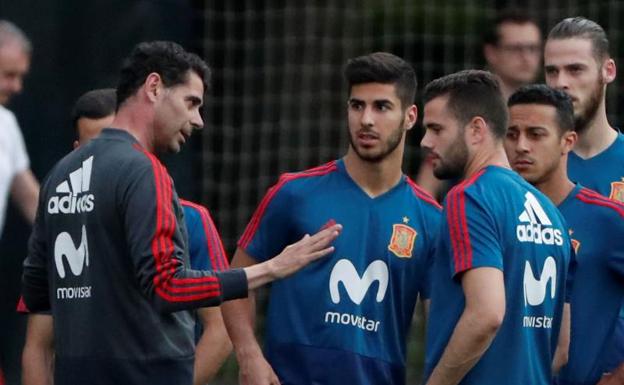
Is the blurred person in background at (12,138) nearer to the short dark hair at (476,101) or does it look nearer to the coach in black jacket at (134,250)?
the coach in black jacket at (134,250)

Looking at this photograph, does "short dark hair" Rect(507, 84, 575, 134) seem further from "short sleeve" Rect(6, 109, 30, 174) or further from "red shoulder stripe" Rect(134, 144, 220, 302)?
"short sleeve" Rect(6, 109, 30, 174)

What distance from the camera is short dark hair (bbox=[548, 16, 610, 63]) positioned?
22.9ft

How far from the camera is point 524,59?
8.20 meters

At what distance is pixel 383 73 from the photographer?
6.59 m

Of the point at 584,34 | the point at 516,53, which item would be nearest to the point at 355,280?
the point at 584,34

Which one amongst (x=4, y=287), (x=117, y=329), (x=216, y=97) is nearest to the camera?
(x=117, y=329)

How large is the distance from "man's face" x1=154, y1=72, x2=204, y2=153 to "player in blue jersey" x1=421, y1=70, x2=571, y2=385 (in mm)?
888

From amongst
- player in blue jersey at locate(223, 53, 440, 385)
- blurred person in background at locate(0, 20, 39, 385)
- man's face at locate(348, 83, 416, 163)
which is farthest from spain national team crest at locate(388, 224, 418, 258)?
blurred person in background at locate(0, 20, 39, 385)

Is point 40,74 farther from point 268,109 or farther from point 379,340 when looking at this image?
point 379,340

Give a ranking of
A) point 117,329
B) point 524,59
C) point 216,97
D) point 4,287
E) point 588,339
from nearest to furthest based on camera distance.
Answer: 1. point 117,329
2. point 588,339
3. point 524,59
4. point 4,287
5. point 216,97

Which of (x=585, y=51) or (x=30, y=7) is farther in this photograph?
(x=30, y=7)

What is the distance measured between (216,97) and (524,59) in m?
3.23

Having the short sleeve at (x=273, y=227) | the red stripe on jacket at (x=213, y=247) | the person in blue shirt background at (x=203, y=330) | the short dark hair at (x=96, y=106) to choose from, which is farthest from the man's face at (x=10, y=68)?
the short sleeve at (x=273, y=227)

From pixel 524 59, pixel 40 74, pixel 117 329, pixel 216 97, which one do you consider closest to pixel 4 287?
pixel 40 74
